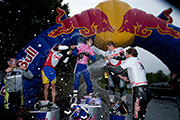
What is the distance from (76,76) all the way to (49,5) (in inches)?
137

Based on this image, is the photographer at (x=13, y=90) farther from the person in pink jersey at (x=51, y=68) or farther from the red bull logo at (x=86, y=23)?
the red bull logo at (x=86, y=23)

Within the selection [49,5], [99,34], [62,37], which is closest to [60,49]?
[62,37]

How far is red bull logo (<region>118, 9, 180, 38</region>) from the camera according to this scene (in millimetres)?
4230

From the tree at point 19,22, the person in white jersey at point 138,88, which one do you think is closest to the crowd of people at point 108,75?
the person in white jersey at point 138,88

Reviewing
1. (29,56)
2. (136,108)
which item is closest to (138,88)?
(136,108)

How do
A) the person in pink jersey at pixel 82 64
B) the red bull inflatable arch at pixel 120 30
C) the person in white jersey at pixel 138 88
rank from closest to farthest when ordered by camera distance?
the person in white jersey at pixel 138 88, the person in pink jersey at pixel 82 64, the red bull inflatable arch at pixel 120 30

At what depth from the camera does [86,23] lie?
4086 mm

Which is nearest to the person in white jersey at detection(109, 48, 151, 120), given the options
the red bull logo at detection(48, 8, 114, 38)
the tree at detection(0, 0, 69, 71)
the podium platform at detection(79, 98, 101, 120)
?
the podium platform at detection(79, 98, 101, 120)

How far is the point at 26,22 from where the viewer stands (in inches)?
188

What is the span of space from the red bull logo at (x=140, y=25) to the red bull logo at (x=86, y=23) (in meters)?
0.58

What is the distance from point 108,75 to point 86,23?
1.79 meters

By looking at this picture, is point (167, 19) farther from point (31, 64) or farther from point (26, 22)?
point (26, 22)

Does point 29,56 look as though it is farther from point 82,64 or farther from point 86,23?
point 86,23

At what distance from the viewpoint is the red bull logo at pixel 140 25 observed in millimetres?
4230
